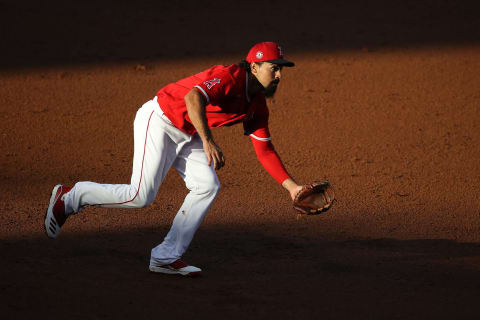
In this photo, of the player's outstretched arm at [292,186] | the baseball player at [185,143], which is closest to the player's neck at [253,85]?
the baseball player at [185,143]

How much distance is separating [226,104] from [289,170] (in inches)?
118

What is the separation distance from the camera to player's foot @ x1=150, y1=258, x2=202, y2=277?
4828 mm

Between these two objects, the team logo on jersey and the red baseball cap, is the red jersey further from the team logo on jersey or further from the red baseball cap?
the red baseball cap

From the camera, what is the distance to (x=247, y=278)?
4.91 metres

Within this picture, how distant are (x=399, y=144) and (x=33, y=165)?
13.8 feet

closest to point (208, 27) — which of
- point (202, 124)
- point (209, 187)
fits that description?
point (209, 187)

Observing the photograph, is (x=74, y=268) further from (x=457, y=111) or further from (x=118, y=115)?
(x=457, y=111)

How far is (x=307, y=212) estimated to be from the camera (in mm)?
4949

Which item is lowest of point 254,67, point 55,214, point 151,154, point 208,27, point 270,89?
point 55,214

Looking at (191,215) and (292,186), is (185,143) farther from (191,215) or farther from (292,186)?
(292,186)

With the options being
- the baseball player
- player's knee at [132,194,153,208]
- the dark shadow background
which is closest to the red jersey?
the baseball player

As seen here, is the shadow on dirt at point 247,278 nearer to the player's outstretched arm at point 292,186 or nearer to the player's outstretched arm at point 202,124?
the player's outstretched arm at point 292,186

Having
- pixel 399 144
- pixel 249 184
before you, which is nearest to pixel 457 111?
pixel 399 144

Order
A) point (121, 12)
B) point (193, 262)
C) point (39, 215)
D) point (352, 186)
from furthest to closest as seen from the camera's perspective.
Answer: point (121, 12)
point (352, 186)
point (39, 215)
point (193, 262)
